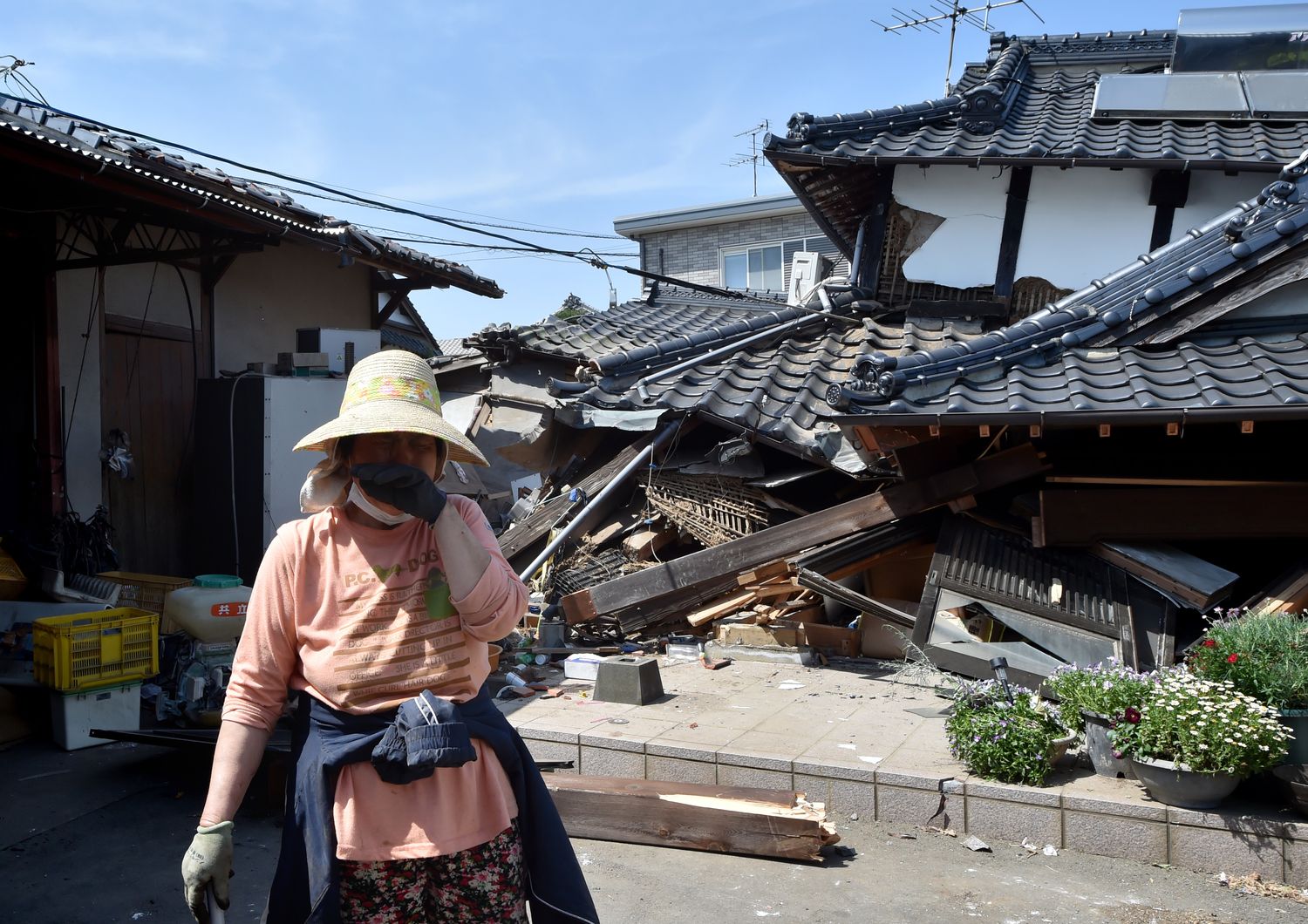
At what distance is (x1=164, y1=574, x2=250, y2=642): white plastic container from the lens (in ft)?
24.3

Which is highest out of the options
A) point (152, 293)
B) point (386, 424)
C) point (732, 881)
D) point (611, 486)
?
point (152, 293)

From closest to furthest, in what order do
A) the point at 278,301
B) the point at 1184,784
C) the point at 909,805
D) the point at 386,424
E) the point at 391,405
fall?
the point at 386,424
the point at 391,405
the point at 1184,784
the point at 909,805
the point at 278,301

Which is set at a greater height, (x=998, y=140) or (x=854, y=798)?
(x=998, y=140)

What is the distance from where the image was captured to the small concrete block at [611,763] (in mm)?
5965

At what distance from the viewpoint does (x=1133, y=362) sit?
268 inches

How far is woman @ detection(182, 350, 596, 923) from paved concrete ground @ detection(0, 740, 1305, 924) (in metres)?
2.15

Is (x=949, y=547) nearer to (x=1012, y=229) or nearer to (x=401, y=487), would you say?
(x=1012, y=229)

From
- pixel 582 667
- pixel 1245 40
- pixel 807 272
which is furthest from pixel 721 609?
pixel 807 272

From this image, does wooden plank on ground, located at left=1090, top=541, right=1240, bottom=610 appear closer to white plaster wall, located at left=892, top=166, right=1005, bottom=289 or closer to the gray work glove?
white plaster wall, located at left=892, top=166, right=1005, bottom=289

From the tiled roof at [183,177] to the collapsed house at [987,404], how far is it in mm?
2342

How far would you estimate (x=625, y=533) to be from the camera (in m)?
9.43

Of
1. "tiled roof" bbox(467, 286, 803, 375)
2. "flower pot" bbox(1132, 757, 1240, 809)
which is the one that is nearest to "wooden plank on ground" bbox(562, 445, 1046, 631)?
"tiled roof" bbox(467, 286, 803, 375)

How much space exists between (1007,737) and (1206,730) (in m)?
0.95

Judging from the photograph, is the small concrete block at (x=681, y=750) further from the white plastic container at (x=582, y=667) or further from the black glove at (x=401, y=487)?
the black glove at (x=401, y=487)
